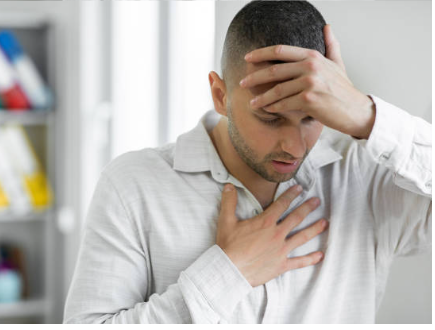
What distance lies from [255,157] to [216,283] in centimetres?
16

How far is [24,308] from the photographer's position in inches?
75.9

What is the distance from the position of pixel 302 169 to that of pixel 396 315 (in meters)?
0.20

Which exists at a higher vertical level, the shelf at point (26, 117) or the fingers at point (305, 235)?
the fingers at point (305, 235)

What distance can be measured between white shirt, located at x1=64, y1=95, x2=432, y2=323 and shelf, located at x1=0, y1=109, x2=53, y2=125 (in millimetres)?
1387

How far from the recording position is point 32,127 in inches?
79.4

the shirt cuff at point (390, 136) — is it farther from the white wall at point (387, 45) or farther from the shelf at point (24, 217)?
the shelf at point (24, 217)

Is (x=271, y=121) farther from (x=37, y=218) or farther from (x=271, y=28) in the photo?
(x=37, y=218)

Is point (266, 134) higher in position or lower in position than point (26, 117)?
higher

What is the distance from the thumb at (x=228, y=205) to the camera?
59cm

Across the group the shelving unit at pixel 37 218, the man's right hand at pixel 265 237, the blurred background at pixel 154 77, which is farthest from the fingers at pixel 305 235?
the shelving unit at pixel 37 218

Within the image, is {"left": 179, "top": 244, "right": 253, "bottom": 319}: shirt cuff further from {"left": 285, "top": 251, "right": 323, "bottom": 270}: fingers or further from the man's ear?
the man's ear

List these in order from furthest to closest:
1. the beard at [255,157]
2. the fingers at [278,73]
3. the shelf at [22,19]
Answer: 1. the shelf at [22,19]
2. the beard at [255,157]
3. the fingers at [278,73]

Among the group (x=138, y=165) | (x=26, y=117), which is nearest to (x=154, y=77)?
(x=138, y=165)

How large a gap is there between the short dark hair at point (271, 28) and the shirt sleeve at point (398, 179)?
96 millimetres
